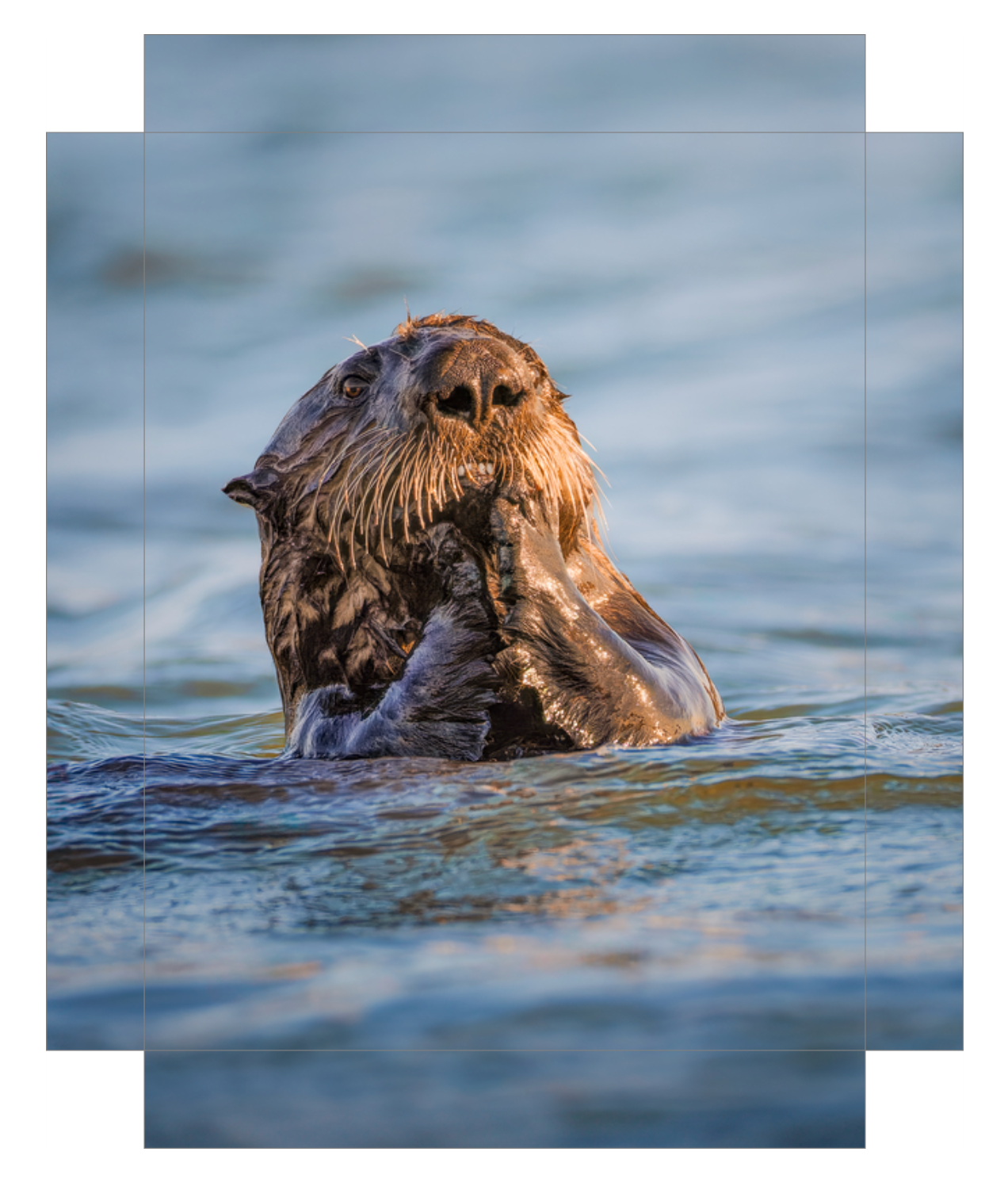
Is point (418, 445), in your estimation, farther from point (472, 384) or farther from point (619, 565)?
point (619, 565)

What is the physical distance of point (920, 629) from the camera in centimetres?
391

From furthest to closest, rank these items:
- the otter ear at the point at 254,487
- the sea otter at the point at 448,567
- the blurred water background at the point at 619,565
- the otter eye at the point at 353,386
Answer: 1. the otter ear at the point at 254,487
2. the otter eye at the point at 353,386
3. the sea otter at the point at 448,567
4. the blurred water background at the point at 619,565

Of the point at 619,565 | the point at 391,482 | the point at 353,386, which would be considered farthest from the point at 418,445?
the point at 619,565

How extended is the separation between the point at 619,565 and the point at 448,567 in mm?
950

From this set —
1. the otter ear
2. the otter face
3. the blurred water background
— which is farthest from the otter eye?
the otter ear

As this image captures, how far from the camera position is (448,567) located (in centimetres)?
383

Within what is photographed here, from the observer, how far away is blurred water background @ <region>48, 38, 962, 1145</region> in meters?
3.32

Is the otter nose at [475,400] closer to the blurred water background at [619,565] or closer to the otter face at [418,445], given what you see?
Answer: the otter face at [418,445]

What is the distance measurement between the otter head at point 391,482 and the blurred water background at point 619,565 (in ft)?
0.79

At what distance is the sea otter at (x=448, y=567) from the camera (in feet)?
12.2

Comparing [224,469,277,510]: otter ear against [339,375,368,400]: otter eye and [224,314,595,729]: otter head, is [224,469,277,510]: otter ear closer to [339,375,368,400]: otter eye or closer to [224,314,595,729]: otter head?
[224,314,595,729]: otter head

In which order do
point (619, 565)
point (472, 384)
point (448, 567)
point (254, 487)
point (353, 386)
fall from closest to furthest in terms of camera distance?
point (472, 384) → point (448, 567) → point (353, 386) → point (254, 487) → point (619, 565)

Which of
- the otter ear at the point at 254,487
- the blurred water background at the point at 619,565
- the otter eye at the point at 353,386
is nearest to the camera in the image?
the blurred water background at the point at 619,565

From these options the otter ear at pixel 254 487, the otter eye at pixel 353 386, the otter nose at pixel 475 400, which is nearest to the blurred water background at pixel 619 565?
the otter ear at pixel 254 487
